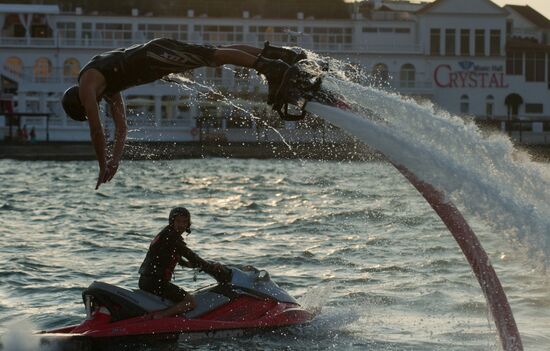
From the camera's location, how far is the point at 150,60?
12.5 meters

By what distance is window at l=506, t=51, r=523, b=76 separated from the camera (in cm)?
9750

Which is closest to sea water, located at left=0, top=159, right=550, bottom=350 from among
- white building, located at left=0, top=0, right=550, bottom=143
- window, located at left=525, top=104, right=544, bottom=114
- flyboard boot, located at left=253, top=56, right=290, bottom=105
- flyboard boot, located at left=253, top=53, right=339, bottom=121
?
flyboard boot, located at left=253, top=53, right=339, bottom=121

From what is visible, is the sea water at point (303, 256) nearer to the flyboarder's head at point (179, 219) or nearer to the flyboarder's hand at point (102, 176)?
the flyboarder's head at point (179, 219)

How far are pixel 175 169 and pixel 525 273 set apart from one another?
40.1 m

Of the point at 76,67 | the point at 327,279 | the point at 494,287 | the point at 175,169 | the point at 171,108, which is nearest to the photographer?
the point at 494,287

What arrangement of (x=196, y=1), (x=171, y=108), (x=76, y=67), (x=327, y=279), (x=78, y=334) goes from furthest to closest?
(x=196, y=1) < (x=76, y=67) < (x=171, y=108) < (x=327, y=279) < (x=78, y=334)

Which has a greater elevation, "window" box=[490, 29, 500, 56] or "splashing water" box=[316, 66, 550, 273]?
"window" box=[490, 29, 500, 56]

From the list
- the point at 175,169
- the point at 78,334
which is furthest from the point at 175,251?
the point at 175,169

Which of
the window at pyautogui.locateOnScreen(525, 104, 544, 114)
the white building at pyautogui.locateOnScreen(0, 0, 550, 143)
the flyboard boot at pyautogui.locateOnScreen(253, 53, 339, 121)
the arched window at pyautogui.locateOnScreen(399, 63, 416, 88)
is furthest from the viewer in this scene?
the window at pyautogui.locateOnScreen(525, 104, 544, 114)

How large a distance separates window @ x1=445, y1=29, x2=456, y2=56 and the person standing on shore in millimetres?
83876

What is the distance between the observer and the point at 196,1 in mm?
96312

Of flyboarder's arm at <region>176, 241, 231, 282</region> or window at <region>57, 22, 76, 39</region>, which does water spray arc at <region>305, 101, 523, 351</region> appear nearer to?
flyboarder's arm at <region>176, 241, 231, 282</region>

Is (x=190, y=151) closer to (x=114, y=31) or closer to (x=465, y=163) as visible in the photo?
(x=114, y=31)

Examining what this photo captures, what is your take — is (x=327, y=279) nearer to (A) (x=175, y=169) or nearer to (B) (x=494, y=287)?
(B) (x=494, y=287)
